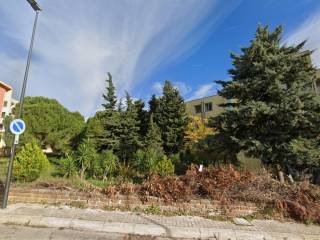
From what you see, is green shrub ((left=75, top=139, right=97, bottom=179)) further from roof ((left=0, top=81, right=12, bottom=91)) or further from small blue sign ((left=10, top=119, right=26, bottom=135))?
roof ((left=0, top=81, right=12, bottom=91))

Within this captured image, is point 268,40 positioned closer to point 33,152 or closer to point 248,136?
point 248,136

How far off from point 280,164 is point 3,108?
5523 cm

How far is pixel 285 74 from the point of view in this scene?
1352 cm

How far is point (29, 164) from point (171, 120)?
1571 centimetres

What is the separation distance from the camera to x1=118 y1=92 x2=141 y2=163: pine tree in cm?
2324

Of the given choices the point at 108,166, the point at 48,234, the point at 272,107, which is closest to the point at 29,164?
the point at 108,166

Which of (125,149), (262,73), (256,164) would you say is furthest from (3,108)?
(262,73)

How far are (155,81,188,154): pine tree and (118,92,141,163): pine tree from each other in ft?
7.27

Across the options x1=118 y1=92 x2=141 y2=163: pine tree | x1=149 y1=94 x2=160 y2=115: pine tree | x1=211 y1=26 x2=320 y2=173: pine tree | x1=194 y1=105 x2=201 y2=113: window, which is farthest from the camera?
x1=194 y1=105 x2=201 y2=113: window

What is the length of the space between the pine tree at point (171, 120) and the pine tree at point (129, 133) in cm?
222

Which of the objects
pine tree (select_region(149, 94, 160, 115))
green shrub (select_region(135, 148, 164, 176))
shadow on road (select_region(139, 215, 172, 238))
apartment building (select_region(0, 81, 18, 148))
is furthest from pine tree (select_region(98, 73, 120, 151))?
apartment building (select_region(0, 81, 18, 148))

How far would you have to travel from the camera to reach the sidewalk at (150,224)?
20.5 feet

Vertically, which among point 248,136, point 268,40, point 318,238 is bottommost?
point 318,238

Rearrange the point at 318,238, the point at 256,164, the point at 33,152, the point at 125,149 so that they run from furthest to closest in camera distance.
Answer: the point at 125,149 < the point at 256,164 < the point at 33,152 < the point at 318,238
